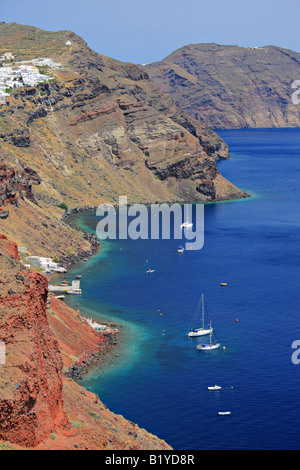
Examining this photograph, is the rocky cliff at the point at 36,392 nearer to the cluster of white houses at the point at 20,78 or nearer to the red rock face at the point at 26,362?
the red rock face at the point at 26,362

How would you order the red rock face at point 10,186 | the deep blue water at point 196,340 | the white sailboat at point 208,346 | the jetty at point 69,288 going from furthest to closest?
the red rock face at point 10,186
the jetty at point 69,288
the white sailboat at point 208,346
the deep blue water at point 196,340

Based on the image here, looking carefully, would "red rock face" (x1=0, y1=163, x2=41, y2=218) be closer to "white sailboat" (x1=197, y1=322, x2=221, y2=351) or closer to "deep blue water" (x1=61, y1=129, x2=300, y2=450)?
"deep blue water" (x1=61, y1=129, x2=300, y2=450)

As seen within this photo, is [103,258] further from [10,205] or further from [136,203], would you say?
[136,203]

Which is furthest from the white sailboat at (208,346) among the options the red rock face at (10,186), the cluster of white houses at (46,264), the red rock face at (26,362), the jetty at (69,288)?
the red rock face at (10,186)

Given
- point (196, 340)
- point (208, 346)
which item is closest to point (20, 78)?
point (196, 340)

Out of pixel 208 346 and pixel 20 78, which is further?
pixel 20 78

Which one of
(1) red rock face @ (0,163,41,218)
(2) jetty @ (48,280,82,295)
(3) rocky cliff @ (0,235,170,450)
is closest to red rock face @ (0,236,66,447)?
(3) rocky cliff @ (0,235,170,450)

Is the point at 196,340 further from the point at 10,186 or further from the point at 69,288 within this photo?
the point at 10,186
